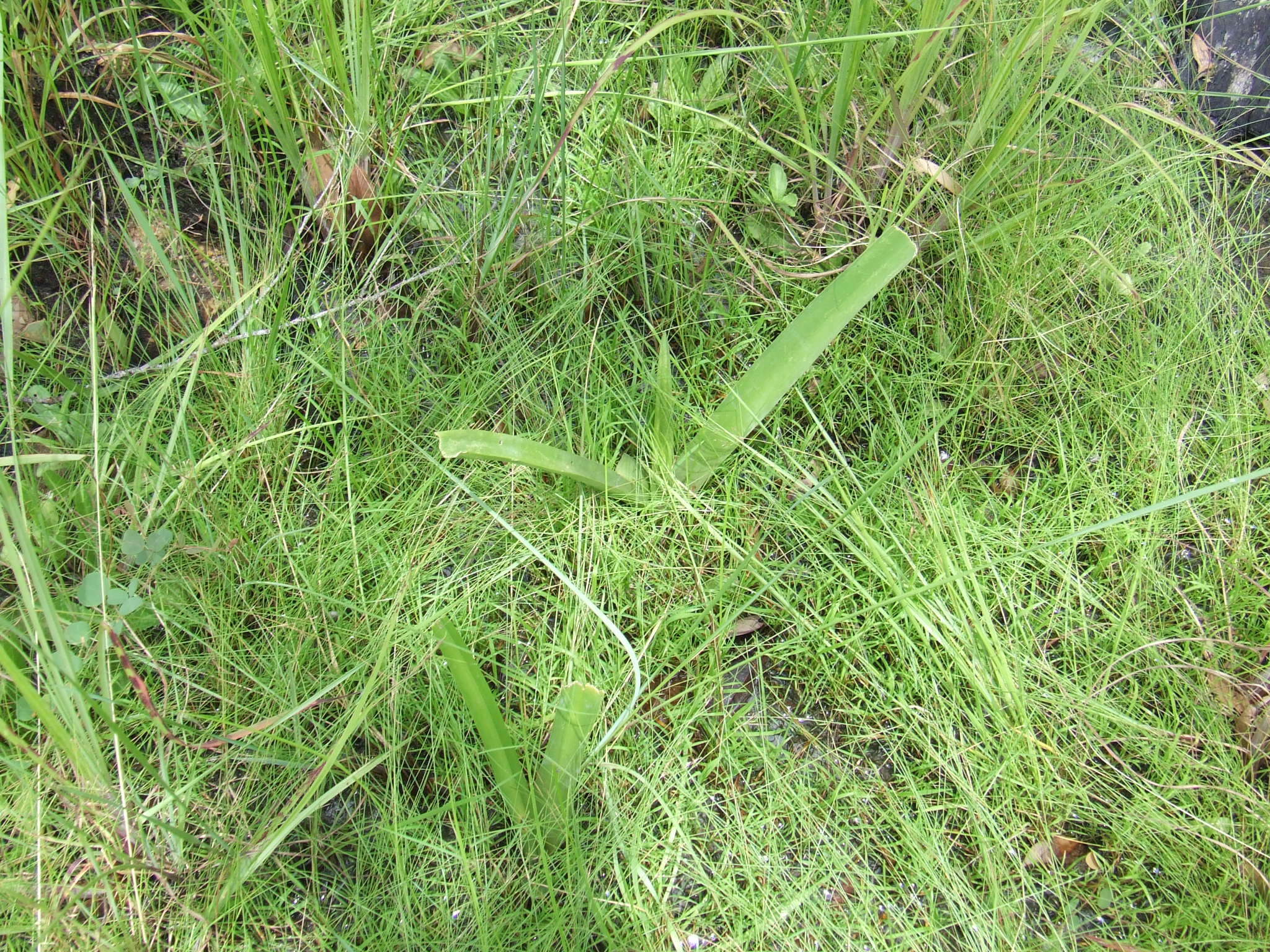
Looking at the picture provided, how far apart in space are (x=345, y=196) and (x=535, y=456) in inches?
22.3

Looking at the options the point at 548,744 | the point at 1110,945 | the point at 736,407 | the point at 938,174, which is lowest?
the point at 1110,945

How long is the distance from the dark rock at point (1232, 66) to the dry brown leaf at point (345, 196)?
4.97ft

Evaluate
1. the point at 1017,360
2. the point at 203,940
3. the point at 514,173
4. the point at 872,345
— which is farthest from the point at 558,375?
the point at 203,940

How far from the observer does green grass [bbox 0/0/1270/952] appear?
1062 mm

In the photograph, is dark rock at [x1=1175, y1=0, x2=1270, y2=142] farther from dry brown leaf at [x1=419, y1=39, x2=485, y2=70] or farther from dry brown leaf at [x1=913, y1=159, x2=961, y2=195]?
dry brown leaf at [x1=419, y1=39, x2=485, y2=70]

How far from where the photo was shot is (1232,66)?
1616mm

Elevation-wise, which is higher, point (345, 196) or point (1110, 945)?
point (345, 196)

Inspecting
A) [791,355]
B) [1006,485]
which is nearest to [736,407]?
[791,355]

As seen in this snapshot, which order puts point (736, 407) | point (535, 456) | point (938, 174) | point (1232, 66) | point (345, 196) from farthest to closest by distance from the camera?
point (1232, 66) < point (938, 174) < point (345, 196) < point (736, 407) < point (535, 456)

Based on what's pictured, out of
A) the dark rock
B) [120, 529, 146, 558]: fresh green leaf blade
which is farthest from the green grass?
the dark rock

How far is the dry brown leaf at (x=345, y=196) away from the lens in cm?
131

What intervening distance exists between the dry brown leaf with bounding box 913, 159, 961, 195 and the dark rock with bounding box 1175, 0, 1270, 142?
2.00 ft

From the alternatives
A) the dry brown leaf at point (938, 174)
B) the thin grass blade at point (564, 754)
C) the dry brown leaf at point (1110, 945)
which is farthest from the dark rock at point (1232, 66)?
the thin grass blade at point (564, 754)

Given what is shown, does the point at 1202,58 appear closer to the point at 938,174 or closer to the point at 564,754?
the point at 938,174
